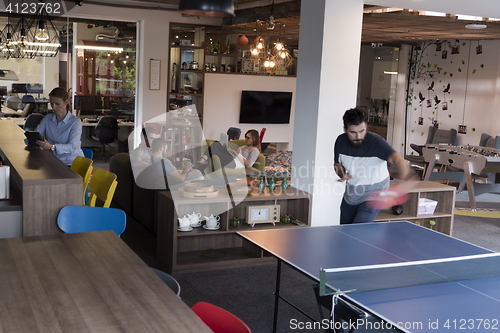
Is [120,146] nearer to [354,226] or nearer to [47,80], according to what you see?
[47,80]

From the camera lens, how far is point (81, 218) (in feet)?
10.4

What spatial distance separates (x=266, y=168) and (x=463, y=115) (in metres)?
6.46

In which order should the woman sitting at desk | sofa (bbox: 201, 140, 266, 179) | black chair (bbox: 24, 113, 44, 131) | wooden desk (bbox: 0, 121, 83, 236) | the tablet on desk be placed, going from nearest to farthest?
wooden desk (bbox: 0, 121, 83, 236), the tablet on desk, the woman sitting at desk, sofa (bbox: 201, 140, 266, 179), black chair (bbox: 24, 113, 44, 131)

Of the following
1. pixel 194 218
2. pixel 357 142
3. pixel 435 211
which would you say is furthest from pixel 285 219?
pixel 435 211

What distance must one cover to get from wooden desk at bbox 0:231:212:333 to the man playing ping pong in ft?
6.95

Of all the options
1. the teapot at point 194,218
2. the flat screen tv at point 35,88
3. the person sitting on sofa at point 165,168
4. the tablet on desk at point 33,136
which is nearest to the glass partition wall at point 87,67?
the flat screen tv at point 35,88

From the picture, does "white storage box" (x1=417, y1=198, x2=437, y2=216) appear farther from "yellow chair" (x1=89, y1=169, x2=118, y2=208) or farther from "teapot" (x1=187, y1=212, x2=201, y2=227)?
"yellow chair" (x1=89, y1=169, x2=118, y2=208)

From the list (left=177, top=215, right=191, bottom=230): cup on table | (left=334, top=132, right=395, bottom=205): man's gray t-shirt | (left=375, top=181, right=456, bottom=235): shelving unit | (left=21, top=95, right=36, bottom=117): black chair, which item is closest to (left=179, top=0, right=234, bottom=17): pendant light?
(left=334, top=132, right=395, bottom=205): man's gray t-shirt

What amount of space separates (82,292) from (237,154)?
17.8 ft

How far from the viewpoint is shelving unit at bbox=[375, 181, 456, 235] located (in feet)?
18.9

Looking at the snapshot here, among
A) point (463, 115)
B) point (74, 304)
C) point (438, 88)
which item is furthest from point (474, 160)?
point (74, 304)

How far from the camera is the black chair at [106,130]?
1052 centimetres

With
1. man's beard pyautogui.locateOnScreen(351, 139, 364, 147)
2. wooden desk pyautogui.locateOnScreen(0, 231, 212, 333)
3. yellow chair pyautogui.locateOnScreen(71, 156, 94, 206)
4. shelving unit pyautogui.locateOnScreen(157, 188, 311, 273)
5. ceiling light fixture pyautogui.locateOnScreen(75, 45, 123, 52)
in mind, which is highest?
ceiling light fixture pyautogui.locateOnScreen(75, 45, 123, 52)

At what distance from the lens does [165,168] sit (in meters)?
5.51
